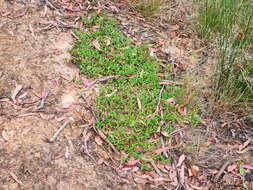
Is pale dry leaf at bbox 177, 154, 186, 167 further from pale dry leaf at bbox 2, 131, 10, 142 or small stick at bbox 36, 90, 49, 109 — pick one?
pale dry leaf at bbox 2, 131, 10, 142

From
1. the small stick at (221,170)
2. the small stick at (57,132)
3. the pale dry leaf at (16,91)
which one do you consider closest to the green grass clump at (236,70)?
the small stick at (221,170)

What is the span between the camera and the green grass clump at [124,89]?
275 centimetres

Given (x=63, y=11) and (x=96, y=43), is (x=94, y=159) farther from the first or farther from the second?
(x=63, y=11)

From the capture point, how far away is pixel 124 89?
122 inches

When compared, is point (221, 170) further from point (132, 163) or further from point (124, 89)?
point (124, 89)

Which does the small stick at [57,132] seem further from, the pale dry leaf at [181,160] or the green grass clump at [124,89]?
the pale dry leaf at [181,160]

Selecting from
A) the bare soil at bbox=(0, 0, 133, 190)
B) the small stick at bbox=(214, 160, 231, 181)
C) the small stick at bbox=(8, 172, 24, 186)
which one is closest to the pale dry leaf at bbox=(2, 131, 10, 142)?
the bare soil at bbox=(0, 0, 133, 190)

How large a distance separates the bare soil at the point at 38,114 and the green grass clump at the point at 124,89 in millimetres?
225

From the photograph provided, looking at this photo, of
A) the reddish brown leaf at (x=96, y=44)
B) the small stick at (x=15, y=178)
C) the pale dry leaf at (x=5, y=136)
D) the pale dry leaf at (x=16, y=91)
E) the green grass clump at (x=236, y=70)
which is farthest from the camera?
the reddish brown leaf at (x=96, y=44)

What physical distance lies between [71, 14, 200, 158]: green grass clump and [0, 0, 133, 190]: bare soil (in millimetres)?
225

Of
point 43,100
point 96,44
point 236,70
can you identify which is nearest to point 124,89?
point 96,44

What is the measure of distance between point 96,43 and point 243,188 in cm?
205

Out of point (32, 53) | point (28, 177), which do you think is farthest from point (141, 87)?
point (28, 177)

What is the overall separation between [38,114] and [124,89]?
0.87 metres
